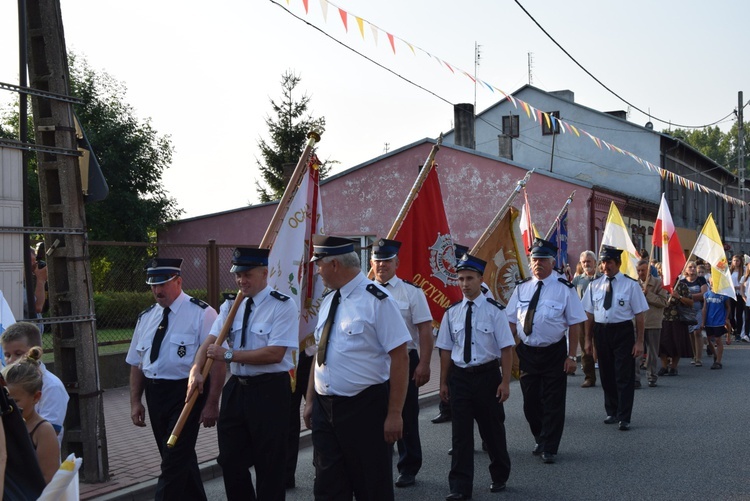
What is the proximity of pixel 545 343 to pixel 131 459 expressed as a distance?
4179 millimetres

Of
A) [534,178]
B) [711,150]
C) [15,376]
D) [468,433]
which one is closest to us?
[15,376]

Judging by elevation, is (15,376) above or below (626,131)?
below

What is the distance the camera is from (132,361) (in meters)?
6.69

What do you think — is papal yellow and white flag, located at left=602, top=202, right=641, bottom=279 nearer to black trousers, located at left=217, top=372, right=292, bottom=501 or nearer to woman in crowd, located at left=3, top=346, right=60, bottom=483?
black trousers, located at left=217, top=372, right=292, bottom=501

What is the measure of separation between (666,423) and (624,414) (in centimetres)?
71

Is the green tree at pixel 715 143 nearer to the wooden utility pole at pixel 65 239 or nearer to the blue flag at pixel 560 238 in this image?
the blue flag at pixel 560 238

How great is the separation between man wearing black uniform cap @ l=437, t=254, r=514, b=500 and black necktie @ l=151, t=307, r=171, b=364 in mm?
→ 2445

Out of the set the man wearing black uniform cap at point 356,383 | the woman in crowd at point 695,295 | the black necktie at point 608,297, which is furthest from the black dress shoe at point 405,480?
the woman in crowd at point 695,295

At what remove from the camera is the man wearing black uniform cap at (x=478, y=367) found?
24.6 ft

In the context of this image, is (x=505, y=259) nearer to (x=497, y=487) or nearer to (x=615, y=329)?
(x=615, y=329)

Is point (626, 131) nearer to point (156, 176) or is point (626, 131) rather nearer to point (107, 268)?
point (156, 176)

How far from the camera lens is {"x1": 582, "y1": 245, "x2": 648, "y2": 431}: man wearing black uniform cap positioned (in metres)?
10.5

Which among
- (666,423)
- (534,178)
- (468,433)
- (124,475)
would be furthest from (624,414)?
(534,178)

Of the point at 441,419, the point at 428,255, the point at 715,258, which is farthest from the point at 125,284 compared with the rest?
the point at 715,258
